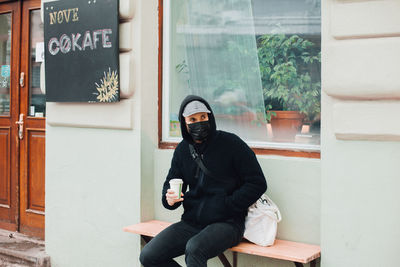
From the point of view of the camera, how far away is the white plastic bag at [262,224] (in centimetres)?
368

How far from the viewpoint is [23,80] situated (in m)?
6.00

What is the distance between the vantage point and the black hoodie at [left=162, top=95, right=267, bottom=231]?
11.7 ft

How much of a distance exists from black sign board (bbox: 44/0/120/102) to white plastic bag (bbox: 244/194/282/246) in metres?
1.56

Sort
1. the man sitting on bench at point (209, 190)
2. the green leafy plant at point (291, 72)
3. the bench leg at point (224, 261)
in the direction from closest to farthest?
the man sitting on bench at point (209, 190), the bench leg at point (224, 261), the green leafy plant at point (291, 72)

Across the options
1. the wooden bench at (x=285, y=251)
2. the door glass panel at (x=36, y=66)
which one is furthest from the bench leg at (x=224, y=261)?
the door glass panel at (x=36, y=66)

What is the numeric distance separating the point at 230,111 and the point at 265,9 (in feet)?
2.84

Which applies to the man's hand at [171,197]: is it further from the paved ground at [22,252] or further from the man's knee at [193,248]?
the paved ground at [22,252]

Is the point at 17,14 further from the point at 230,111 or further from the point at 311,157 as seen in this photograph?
the point at 311,157

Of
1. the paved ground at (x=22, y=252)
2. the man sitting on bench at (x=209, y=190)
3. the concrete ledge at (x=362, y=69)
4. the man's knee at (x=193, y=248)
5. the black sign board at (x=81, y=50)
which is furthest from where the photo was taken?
the paved ground at (x=22, y=252)

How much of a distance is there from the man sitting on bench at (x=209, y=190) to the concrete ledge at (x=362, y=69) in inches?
29.6

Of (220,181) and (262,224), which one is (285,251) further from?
(220,181)

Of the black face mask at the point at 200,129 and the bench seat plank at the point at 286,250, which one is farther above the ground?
the black face mask at the point at 200,129

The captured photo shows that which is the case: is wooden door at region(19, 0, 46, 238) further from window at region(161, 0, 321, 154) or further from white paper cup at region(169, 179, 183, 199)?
white paper cup at region(169, 179, 183, 199)

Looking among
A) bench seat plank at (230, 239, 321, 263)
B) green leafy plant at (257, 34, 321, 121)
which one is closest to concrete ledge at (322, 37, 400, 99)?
green leafy plant at (257, 34, 321, 121)
